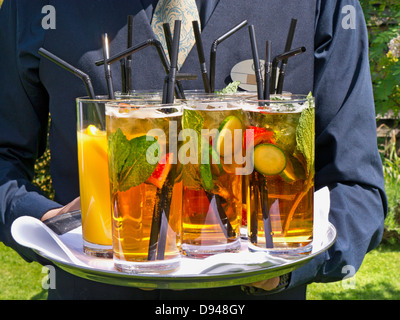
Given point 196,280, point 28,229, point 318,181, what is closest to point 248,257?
point 196,280

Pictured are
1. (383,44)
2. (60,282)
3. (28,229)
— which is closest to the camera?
(28,229)

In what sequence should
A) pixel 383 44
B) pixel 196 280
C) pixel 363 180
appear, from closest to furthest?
pixel 196 280
pixel 363 180
pixel 383 44

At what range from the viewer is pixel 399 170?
17.2ft

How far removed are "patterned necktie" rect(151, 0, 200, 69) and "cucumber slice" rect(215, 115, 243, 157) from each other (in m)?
0.61

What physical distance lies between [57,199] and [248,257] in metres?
1.00

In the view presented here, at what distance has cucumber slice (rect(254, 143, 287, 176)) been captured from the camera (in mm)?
1157

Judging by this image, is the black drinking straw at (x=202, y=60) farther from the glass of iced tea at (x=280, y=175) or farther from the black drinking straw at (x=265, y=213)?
the black drinking straw at (x=265, y=213)

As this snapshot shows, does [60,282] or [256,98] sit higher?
[256,98]

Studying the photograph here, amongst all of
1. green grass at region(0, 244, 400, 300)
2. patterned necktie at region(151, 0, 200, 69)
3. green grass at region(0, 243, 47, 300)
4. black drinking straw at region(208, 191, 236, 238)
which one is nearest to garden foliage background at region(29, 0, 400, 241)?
green grass at region(0, 244, 400, 300)

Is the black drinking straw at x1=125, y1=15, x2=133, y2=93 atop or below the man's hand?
atop

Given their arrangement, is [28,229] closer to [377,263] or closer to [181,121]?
[181,121]

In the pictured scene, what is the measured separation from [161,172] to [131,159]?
0.07m

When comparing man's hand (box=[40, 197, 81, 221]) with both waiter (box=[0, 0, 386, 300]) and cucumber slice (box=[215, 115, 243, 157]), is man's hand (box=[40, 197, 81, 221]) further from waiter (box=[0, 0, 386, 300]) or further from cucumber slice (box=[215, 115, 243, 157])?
cucumber slice (box=[215, 115, 243, 157])

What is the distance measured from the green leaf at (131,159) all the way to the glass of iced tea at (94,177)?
85mm
